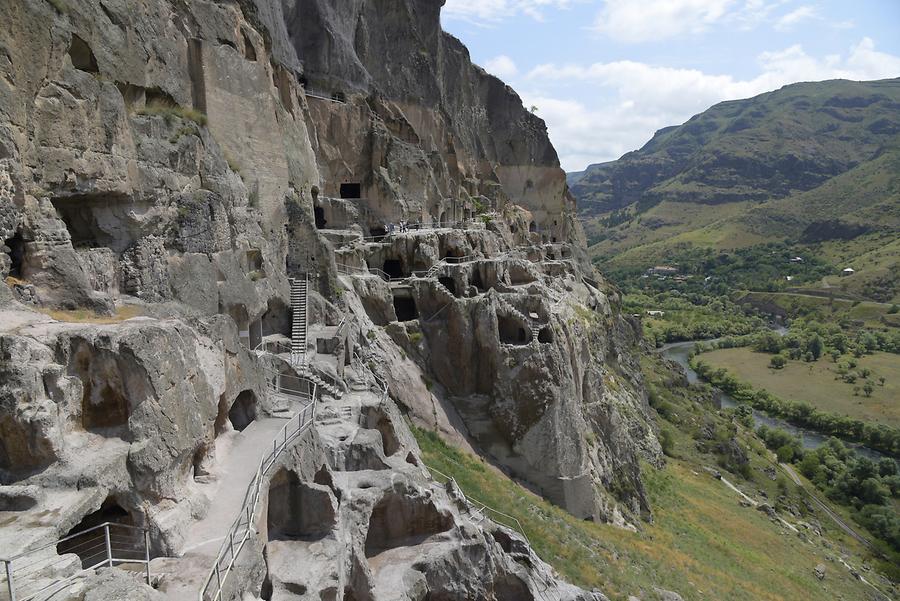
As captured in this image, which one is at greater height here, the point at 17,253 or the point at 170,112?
the point at 170,112

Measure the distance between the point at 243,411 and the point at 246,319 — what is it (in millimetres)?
4948

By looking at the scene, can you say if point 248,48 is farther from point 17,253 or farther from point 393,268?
point 17,253

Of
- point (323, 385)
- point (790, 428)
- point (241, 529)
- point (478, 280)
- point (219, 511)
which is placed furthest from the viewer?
point (790, 428)

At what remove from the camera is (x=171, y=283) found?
614 inches

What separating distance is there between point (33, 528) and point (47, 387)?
2016 mm

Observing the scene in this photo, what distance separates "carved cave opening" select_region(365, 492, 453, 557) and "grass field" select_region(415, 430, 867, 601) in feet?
18.2

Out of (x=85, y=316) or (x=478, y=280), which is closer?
(x=85, y=316)

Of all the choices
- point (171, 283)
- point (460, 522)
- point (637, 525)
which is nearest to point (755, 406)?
point (637, 525)

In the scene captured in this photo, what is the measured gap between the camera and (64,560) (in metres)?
7.32

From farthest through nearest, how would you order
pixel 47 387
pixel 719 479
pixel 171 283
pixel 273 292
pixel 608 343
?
pixel 608 343
pixel 719 479
pixel 273 292
pixel 171 283
pixel 47 387

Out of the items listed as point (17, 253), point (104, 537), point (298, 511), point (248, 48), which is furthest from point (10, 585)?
point (248, 48)

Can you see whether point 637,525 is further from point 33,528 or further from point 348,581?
point 33,528

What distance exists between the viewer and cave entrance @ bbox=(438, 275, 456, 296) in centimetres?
3038

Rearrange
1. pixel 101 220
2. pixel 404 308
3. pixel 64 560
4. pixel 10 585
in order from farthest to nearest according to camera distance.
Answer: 1. pixel 404 308
2. pixel 101 220
3. pixel 64 560
4. pixel 10 585
